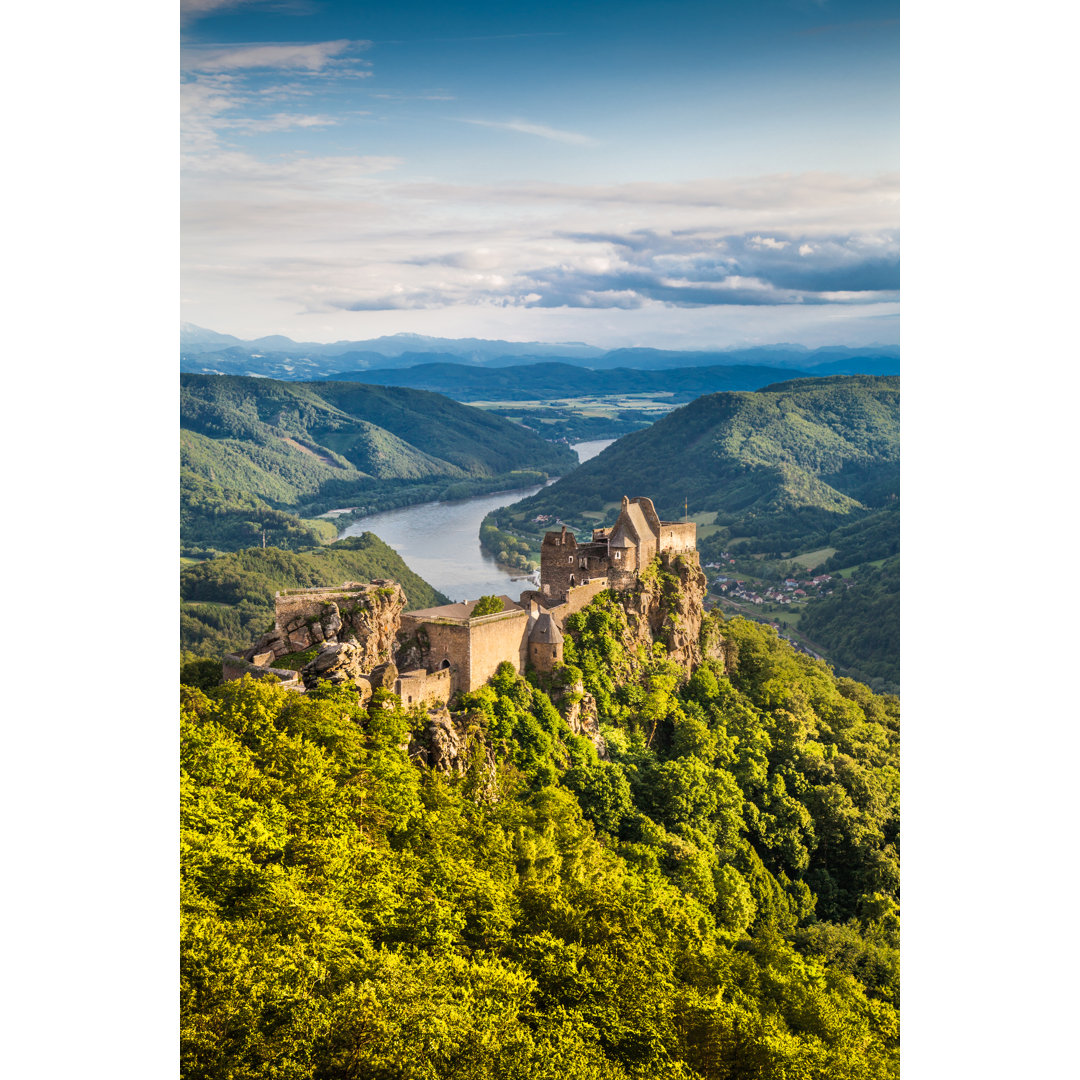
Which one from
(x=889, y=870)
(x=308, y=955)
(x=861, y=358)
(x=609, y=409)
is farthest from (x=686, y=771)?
(x=609, y=409)

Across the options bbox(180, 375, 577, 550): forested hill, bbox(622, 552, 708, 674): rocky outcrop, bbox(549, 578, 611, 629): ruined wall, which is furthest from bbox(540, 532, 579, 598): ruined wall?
bbox(180, 375, 577, 550): forested hill

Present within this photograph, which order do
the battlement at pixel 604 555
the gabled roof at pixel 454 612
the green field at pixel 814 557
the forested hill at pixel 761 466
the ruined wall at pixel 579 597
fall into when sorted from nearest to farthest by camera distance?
the gabled roof at pixel 454 612 < the ruined wall at pixel 579 597 < the battlement at pixel 604 555 < the green field at pixel 814 557 < the forested hill at pixel 761 466

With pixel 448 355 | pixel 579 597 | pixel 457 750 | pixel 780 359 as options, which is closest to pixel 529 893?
pixel 457 750

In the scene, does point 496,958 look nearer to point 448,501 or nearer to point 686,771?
point 686,771

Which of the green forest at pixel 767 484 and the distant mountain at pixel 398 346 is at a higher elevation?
the distant mountain at pixel 398 346

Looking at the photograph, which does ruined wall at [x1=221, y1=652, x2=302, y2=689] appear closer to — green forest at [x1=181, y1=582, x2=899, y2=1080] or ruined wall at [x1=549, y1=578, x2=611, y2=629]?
green forest at [x1=181, y1=582, x2=899, y2=1080]

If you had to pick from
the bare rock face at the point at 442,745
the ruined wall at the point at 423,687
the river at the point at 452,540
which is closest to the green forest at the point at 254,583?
the river at the point at 452,540

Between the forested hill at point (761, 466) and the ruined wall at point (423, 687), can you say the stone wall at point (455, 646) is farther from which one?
the forested hill at point (761, 466)
